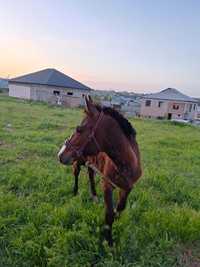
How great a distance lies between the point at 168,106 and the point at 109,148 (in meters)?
29.6

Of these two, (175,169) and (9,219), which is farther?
(175,169)

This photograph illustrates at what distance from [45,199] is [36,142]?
339 cm

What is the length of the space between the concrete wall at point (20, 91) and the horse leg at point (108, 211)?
2742 centimetres

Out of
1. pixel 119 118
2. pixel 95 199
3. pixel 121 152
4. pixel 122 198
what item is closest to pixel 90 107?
pixel 119 118

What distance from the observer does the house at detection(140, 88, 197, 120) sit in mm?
30266

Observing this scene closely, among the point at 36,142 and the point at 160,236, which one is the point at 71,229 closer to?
the point at 160,236

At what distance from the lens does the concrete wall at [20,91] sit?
28.6m

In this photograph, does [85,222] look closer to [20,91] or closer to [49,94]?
[49,94]

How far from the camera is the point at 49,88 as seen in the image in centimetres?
2833

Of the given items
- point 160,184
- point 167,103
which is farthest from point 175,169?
point 167,103

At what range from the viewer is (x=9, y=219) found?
2.75 m

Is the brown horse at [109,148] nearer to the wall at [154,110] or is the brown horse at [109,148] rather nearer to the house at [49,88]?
the house at [49,88]

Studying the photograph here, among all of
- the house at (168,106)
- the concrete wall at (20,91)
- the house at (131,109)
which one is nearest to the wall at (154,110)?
the house at (168,106)

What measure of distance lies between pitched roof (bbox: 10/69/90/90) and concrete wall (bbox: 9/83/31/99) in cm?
58
